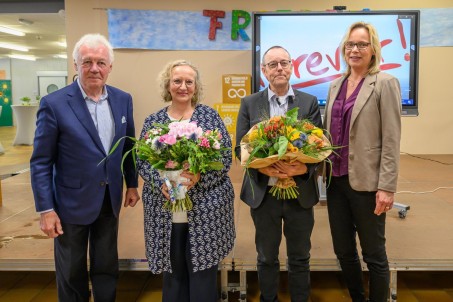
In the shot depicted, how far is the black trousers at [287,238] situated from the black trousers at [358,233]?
0.64 feet

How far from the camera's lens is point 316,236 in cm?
322

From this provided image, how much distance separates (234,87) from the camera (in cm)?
591

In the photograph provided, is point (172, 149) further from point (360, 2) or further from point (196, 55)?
point (360, 2)

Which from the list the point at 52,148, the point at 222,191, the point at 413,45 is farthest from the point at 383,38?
the point at 52,148

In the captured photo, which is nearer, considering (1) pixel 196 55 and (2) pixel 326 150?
(2) pixel 326 150

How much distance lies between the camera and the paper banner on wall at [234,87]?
5887 millimetres

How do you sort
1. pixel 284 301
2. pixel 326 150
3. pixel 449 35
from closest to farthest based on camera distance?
1. pixel 326 150
2. pixel 284 301
3. pixel 449 35

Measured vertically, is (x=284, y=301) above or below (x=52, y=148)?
below

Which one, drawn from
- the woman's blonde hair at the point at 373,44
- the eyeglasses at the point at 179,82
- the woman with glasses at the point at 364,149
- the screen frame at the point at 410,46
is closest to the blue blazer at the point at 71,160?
the eyeglasses at the point at 179,82

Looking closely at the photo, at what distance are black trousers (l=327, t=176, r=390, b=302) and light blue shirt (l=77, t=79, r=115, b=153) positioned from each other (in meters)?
1.19

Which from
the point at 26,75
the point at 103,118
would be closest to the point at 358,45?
the point at 103,118

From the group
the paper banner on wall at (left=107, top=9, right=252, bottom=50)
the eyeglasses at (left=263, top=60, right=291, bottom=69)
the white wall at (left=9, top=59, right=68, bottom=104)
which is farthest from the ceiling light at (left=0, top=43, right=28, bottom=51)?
the eyeglasses at (left=263, top=60, right=291, bottom=69)

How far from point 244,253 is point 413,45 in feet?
8.22

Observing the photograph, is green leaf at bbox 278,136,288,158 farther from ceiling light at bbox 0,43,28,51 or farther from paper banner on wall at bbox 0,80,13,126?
paper banner on wall at bbox 0,80,13,126
